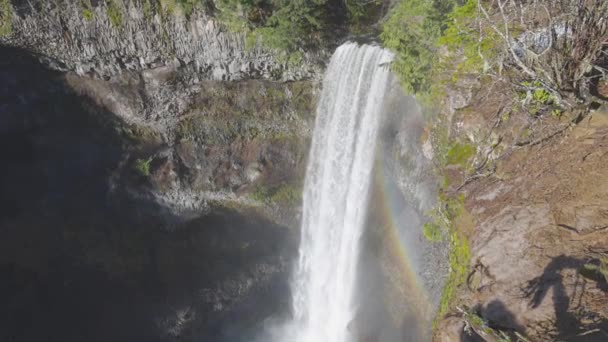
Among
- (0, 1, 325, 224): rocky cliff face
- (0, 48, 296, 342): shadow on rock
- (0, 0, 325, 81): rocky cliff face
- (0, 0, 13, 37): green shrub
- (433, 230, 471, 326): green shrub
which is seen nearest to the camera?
(433, 230, 471, 326): green shrub

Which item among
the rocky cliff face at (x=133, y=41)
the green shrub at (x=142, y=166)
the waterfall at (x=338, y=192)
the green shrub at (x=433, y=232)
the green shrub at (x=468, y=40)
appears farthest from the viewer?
the green shrub at (x=142, y=166)

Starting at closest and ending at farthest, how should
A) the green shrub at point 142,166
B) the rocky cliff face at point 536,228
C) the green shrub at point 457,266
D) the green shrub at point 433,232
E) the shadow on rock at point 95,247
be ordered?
the rocky cliff face at point 536,228
the green shrub at point 457,266
the green shrub at point 433,232
the shadow on rock at point 95,247
the green shrub at point 142,166

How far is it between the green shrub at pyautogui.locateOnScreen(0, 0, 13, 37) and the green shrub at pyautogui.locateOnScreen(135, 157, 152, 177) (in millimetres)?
5998

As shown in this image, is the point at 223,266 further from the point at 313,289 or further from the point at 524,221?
the point at 524,221

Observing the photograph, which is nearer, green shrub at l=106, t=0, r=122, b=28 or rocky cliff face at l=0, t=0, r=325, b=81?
rocky cliff face at l=0, t=0, r=325, b=81

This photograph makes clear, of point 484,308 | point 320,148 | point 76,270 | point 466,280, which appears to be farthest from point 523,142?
point 76,270

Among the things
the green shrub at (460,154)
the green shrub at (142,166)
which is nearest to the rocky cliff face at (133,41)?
the green shrub at (142,166)

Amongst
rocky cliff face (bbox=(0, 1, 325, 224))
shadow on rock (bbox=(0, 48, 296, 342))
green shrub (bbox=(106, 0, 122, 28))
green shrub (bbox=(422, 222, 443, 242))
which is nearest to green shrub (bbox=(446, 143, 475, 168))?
green shrub (bbox=(422, 222, 443, 242))

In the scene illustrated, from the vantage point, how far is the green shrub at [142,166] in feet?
49.6

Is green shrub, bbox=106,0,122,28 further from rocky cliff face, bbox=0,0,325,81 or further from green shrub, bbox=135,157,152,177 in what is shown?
green shrub, bbox=135,157,152,177

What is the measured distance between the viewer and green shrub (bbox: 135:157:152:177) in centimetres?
1513

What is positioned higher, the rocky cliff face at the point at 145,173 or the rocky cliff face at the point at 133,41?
the rocky cliff face at the point at 133,41

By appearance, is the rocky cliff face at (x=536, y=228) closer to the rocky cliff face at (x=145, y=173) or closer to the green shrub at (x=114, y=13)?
the rocky cliff face at (x=145, y=173)

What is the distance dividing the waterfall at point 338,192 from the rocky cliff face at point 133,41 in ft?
8.65
